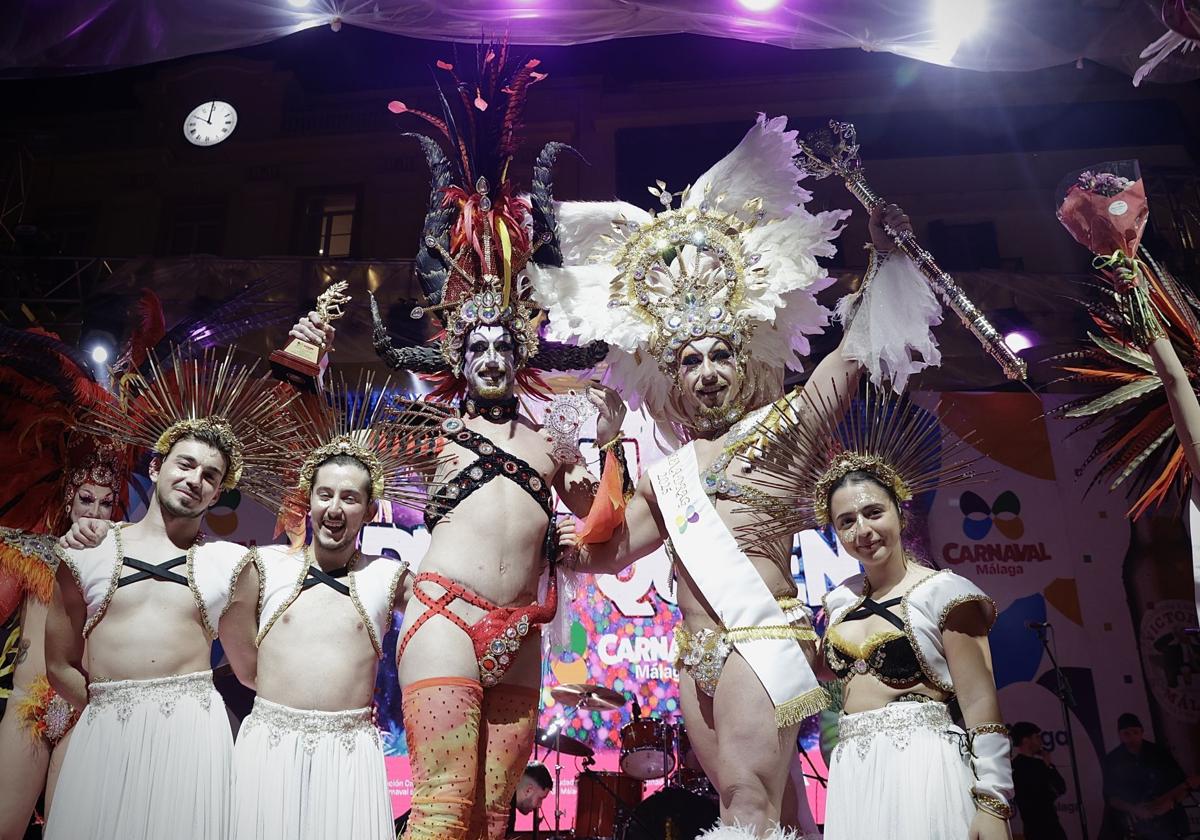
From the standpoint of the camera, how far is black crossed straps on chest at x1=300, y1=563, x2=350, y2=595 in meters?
3.30

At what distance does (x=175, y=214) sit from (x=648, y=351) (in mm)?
9405

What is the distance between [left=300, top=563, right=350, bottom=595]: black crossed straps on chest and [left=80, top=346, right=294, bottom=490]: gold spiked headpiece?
454 mm

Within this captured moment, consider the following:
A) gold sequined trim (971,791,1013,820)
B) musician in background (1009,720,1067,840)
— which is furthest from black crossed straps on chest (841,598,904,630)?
musician in background (1009,720,1067,840)

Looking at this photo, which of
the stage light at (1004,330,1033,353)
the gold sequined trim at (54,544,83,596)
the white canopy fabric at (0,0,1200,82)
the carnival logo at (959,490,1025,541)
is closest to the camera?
the gold sequined trim at (54,544,83,596)

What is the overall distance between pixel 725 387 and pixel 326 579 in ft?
5.58

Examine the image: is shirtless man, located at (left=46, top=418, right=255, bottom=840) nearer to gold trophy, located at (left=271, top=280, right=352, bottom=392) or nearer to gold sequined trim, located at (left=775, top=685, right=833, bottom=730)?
gold trophy, located at (left=271, top=280, right=352, bottom=392)

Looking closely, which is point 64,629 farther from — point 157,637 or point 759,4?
point 759,4

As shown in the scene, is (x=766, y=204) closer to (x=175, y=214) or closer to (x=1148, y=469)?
(x=1148, y=469)

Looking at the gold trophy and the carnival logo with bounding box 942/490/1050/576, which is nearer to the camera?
the gold trophy

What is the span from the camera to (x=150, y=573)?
3143mm

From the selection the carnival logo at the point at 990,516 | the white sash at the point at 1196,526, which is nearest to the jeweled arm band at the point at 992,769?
the white sash at the point at 1196,526

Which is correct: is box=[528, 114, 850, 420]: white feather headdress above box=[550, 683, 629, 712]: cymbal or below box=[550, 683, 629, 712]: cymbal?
above

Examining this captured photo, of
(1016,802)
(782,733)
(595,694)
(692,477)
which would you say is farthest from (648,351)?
(1016,802)

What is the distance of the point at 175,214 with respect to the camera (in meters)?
11.2
